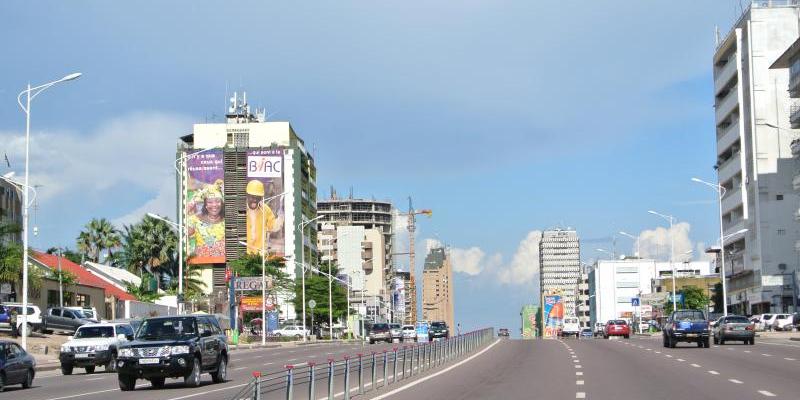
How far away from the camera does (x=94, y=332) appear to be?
3997 centimetres

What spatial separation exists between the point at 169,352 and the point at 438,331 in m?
61.1

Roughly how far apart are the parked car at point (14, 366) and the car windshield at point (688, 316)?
108 feet

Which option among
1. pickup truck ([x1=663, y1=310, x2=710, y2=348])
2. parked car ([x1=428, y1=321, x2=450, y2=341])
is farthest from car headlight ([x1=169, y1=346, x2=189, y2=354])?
parked car ([x1=428, y1=321, x2=450, y2=341])

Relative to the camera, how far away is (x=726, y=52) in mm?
118125

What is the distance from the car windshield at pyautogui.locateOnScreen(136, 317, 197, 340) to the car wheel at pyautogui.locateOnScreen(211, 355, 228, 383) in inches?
80.7

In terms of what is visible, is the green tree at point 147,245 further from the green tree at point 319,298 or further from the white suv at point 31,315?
the white suv at point 31,315

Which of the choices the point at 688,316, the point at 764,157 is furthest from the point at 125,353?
the point at 764,157

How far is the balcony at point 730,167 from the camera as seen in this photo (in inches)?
4476

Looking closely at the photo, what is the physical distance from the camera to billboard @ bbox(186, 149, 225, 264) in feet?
433

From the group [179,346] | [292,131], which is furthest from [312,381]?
[292,131]

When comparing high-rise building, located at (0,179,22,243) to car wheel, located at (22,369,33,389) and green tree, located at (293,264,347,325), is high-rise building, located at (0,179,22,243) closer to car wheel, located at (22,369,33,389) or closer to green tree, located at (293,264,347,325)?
green tree, located at (293,264,347,325)

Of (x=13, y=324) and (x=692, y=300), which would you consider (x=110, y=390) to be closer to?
(x=13, y=324)

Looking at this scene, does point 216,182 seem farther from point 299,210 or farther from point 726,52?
point 726,52

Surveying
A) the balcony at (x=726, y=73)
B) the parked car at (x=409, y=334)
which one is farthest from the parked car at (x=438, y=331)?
the balcony at (x=726, y=73)
